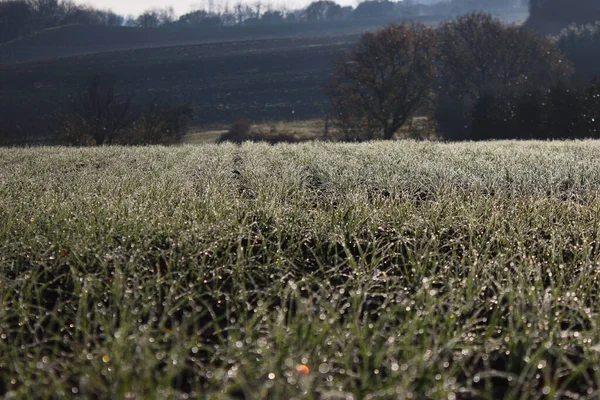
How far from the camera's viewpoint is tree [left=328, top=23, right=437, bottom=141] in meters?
28.0

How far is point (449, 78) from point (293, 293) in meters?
31.1

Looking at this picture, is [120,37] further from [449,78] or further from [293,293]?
[293,293]

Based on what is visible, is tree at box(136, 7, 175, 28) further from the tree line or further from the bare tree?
the bare tree

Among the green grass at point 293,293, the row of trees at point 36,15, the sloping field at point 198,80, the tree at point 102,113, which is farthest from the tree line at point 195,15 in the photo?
the green grass at point 293,293

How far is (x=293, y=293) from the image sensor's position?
2793 mm

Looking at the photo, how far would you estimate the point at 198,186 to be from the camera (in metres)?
5.63

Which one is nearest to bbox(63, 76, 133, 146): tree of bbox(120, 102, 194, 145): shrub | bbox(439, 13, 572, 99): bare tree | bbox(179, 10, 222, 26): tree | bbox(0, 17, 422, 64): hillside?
bbox(120, 102, 194, 145): shrub

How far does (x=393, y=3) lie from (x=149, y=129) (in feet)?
384

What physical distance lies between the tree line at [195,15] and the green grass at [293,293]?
83335 millimetres

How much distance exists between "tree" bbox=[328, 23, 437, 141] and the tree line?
62.7 m

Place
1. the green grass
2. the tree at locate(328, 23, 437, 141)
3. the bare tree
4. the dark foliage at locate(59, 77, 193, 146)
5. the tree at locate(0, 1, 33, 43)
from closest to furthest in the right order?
the green grass, the dark foliage at locate(59, 77, 193, 146), the tree at locate(328, 23, 437, 141), the bare tree, the tree at locate(0, 1, 33, 43)

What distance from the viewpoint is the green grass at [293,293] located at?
7.11 ft

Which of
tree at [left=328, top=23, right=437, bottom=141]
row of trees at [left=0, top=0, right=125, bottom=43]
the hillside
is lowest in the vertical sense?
tree at [left=328, top=23, right=437, bottom=141]

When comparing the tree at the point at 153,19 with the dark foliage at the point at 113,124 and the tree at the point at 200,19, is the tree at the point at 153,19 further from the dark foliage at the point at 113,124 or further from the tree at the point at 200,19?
the dark foliage at the point at 113,124
